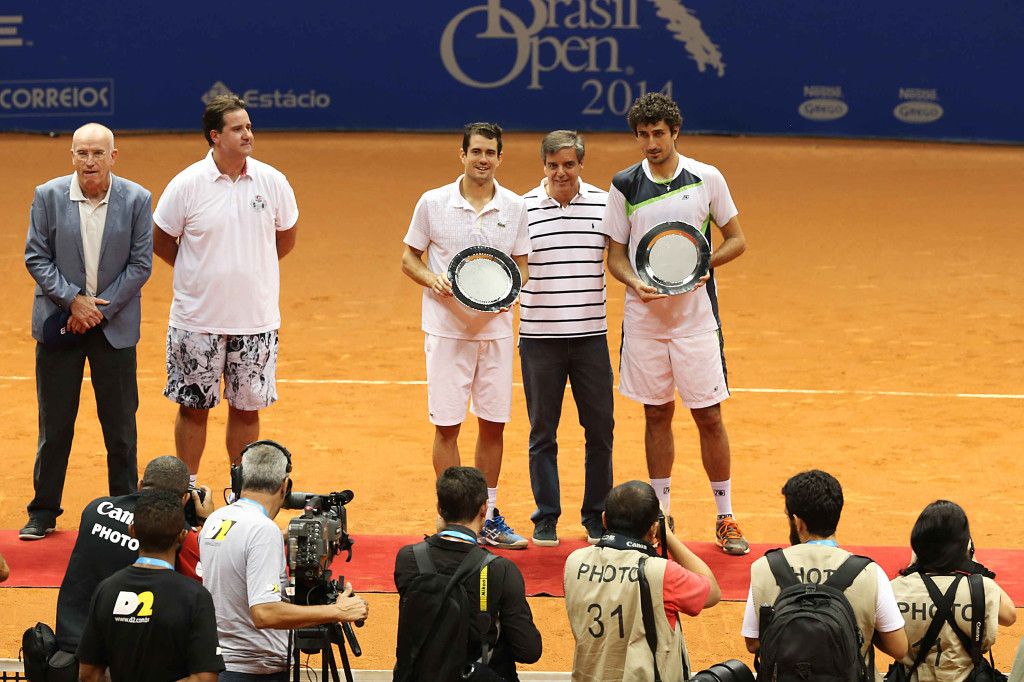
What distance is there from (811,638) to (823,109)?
2034cm

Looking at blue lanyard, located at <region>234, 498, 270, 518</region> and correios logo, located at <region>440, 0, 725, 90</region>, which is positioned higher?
correios logo, located at <region>440, 0, 725, 90</region>

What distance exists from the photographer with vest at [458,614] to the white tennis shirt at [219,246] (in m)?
3.33

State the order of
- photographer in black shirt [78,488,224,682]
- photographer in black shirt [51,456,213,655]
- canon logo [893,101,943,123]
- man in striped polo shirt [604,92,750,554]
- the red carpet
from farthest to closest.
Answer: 1. canon logo [893,101,943,123]
2. man in striped polo shirt [604,92,750,554]
3. the red carpet
4. photographer in black shirt [51,456,213,655]
5. photographer in black shirt [78,488,224,682]

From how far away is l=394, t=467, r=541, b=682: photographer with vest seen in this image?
5496mm

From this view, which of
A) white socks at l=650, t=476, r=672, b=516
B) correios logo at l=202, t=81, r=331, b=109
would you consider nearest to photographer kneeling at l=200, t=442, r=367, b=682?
white socks at l=650, t=476, r=672, b=516

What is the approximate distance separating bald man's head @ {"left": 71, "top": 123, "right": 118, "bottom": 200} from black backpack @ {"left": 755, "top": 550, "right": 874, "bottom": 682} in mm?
4864

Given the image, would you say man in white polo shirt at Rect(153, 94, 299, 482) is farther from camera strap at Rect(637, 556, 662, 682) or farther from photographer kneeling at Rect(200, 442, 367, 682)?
camera strap at Rect(637, 556, 662, 682)

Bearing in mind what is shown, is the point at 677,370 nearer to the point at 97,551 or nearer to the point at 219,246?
the point at 219,246

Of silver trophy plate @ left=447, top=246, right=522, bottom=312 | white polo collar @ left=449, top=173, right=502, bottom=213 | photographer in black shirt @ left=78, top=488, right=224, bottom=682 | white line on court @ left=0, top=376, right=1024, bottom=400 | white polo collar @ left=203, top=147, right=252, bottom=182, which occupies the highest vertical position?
white polo collar @ left=203, top=147, right=252, bottom=182

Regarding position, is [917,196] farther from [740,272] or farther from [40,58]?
[40,58]

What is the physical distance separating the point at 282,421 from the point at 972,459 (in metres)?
5.05

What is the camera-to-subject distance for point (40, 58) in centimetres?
2347

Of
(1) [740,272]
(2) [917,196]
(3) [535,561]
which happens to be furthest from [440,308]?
(2) [917,196]

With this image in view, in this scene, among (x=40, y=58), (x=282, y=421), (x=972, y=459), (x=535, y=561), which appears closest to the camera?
(x=535, y=561)
